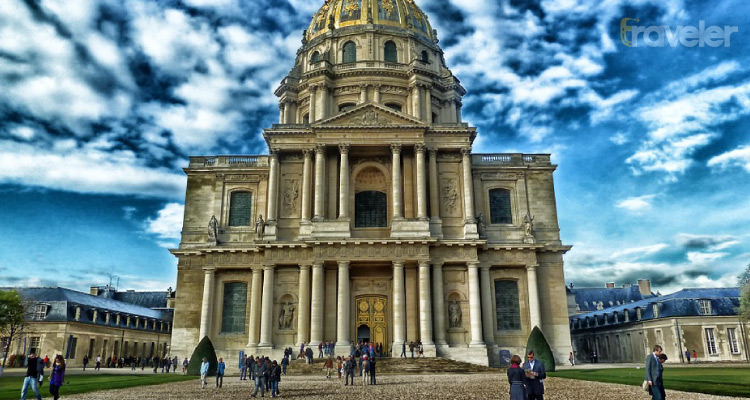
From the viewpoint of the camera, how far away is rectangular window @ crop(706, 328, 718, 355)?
4172 cm

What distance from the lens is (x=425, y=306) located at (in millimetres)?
35000

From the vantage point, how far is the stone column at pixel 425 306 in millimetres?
34531

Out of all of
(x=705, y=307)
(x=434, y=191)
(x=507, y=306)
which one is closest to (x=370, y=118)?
(x=434, y=191)

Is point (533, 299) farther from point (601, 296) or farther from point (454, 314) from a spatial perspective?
point (601, 296)

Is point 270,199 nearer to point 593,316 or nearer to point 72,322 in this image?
point 72,322

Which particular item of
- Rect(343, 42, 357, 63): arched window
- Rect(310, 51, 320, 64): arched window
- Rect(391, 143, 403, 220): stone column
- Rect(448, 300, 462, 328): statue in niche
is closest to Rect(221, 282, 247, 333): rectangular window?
Rect(391, 143, 403, 220): stone column

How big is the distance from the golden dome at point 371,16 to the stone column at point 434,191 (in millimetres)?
17436

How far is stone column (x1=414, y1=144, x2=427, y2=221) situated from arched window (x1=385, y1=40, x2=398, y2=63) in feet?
48.0

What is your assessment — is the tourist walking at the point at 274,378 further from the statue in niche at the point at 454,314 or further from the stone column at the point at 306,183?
the stone column at the point at 306,183

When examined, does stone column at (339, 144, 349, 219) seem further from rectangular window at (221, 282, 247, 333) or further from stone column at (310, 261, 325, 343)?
rectangular window at (221, 282, 247, 333)

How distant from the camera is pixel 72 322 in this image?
4525 centimetres

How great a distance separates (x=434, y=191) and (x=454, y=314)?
8.08m

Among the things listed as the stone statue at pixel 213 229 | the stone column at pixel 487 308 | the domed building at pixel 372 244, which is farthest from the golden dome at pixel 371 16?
the stone column at pixel 487 308

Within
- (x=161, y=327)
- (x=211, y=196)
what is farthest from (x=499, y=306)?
(x=161, y=327)
